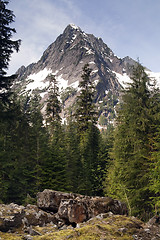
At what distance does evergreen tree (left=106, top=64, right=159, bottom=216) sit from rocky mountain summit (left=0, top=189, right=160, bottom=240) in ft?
18.6

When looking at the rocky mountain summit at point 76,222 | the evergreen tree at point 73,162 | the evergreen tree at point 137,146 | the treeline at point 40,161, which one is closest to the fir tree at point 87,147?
the treeline at point 40,161

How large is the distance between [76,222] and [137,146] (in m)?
9.24

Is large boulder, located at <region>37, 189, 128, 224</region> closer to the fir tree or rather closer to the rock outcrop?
the rock outcrop

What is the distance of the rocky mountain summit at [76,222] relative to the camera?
13.2ft

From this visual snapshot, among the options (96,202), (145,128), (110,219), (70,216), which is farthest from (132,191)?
(110,219)

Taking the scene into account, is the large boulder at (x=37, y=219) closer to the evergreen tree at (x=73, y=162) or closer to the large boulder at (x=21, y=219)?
the large boulder at (x=21, y=219)

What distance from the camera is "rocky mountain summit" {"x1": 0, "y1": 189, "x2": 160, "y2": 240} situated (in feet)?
13.2

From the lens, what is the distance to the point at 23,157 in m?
18.6

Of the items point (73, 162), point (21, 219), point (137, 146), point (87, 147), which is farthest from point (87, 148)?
point (21, 219)

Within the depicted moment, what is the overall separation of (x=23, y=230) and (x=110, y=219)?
271cm

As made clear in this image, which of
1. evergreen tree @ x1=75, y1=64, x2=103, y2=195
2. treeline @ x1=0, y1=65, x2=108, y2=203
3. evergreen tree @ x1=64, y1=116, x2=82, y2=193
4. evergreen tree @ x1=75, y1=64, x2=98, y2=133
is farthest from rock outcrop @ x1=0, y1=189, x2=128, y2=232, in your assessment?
evergreen tree @ x1=75, y1=64, x2=98, y2=133

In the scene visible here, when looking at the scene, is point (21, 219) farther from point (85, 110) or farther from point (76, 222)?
point (85, 110)

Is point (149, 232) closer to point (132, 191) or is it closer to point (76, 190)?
point (132, 191)

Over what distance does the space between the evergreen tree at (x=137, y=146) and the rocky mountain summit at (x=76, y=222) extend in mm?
5659
